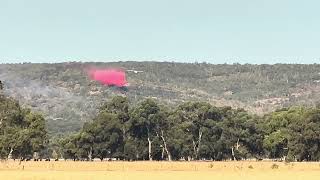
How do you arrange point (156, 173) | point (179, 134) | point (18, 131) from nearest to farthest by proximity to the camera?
point (156, 173)
point (18, 131)
point (179, 134)

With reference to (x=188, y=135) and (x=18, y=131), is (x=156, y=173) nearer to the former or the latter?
(x=18, y=131)

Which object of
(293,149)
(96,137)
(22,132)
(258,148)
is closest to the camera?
(22,132)

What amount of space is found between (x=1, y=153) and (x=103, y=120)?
28.7 m

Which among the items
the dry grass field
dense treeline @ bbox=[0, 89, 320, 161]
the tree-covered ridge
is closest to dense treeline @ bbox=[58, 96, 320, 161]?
dense treeline @ bbox=[0, 89, 320, 161]

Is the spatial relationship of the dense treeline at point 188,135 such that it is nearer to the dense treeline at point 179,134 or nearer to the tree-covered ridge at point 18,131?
the dense treeline at point 179,134

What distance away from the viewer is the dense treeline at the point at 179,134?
134 meters

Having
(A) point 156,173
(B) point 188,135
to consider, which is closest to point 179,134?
(B) point 188,135

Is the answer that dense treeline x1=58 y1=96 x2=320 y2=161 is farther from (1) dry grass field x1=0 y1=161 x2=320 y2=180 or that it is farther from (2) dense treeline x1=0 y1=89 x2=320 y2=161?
(1) dry grass field x1=0 y1=161 x2=320 y2=180

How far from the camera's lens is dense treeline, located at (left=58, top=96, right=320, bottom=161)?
134 meters

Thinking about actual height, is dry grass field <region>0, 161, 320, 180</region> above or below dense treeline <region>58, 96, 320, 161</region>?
above

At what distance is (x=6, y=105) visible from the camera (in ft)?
376

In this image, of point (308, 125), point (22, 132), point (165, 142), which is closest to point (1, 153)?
point (22, 132)

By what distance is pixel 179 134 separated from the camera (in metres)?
139

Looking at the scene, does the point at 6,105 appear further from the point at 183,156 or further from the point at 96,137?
the point at 183,156
